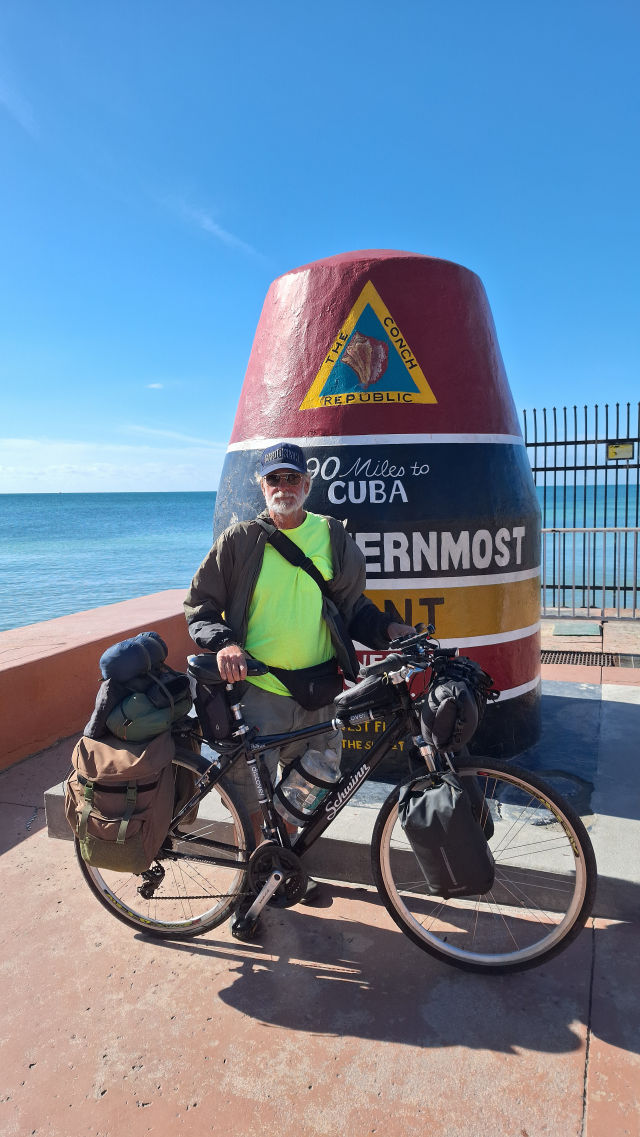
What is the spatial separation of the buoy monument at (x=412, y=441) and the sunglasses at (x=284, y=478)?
109 cm

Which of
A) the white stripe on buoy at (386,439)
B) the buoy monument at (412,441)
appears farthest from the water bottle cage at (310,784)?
the white stripe on buoy at (386,439)

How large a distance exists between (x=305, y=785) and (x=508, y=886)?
3.36 feet

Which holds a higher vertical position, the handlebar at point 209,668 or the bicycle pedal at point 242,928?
the handlebar at point 209,668

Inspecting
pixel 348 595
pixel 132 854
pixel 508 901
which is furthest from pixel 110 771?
pixel 508 901

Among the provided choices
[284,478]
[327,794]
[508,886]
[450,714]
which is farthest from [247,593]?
[508,886]

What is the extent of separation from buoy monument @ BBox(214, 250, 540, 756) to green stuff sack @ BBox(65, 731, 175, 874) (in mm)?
1632

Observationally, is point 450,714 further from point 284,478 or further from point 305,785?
point 284,478

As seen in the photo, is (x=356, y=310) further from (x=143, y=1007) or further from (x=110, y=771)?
(x=143, y=1007)

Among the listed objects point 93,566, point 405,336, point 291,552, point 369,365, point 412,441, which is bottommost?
point 93,566

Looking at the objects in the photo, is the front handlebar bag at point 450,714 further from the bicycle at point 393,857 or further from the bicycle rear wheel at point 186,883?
the bicycle rear wheel at point 186,883

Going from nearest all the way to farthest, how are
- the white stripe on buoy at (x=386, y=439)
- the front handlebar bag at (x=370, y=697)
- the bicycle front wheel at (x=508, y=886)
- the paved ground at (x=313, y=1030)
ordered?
1. the paved ground at (x=313, y=1030)
2. the bicycle front wheel at (x=508, y=886)
3. the front handlebar bag at (x=370, y=697)
4. the white stripe on buoy at (x=386, y=439)

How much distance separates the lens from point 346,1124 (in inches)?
81.4

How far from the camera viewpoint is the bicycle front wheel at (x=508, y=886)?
8.24ft

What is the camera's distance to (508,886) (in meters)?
3.08
